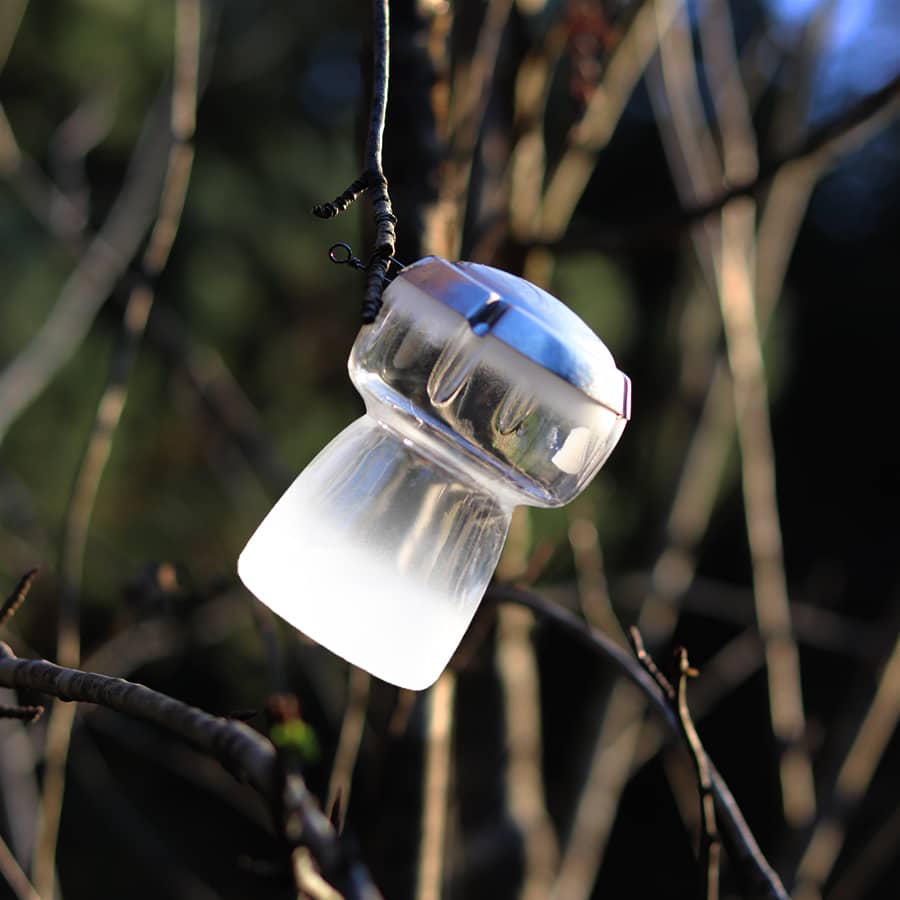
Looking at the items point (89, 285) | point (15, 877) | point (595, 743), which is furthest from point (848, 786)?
point (89, 285)

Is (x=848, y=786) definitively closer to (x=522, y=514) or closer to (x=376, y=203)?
(x=522, y=514)

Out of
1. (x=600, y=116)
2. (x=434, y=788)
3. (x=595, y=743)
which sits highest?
(x=600, y=116)

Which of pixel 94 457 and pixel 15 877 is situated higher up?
pixel 94 457

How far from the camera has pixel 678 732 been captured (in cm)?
56

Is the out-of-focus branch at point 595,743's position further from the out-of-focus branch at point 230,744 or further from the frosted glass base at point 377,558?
the out-of-focus branch at point 230,744

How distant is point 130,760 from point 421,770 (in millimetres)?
4357

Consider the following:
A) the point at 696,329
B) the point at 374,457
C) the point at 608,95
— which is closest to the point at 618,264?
the point at 696,329

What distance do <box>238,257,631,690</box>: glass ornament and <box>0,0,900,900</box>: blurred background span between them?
107 millimetres

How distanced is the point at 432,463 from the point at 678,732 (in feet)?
0.65

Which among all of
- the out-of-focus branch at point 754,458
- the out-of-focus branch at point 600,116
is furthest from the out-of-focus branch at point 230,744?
the out-of-focus branch at point 754,458

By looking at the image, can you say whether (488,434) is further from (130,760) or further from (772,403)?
(130,760)

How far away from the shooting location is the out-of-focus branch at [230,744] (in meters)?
0.34

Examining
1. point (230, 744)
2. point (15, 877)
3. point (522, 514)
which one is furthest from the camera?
point (522, 514)

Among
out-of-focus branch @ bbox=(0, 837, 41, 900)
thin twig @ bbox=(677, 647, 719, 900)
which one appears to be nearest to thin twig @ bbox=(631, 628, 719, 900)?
thin twig @ bbox=(677, 647, 719, 900)
